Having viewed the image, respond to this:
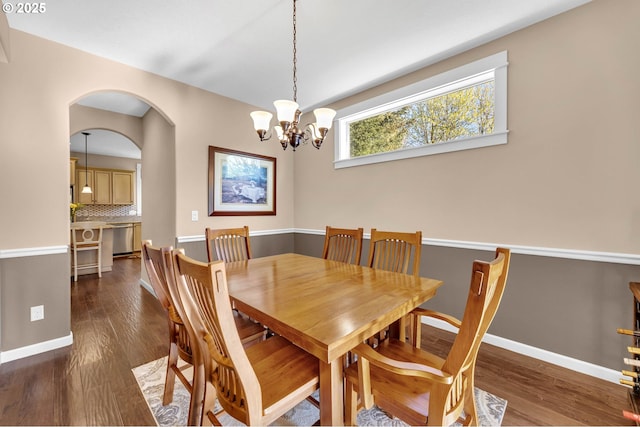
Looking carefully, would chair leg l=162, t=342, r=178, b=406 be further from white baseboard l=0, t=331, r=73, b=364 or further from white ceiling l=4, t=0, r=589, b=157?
white ceiling l=4, t=0, r=589, b=157

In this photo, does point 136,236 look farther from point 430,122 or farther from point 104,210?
point 430,122

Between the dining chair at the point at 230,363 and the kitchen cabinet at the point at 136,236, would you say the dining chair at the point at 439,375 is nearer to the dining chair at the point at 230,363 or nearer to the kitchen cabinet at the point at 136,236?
the dining chair at the point at 230,363

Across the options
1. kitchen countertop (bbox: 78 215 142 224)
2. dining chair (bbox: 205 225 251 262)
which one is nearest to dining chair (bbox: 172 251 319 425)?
dining chair (bbox: 205 225 251 262)

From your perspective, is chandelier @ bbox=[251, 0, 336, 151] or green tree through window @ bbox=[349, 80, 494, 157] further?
green tree through window @ bbox=[349, 80, 494, 157]

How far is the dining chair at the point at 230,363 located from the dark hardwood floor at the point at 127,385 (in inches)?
31.1

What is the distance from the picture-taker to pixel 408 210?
2.81 m

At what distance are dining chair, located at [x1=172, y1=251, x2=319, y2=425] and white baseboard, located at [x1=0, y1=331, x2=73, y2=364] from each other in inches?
75.8

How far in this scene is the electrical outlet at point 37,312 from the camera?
2.19m

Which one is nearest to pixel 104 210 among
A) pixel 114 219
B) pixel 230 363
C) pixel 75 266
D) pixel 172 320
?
pixel 114 219

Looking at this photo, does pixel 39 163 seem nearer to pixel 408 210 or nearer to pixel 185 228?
pixel 185 228

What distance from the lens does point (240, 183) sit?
3.49 m

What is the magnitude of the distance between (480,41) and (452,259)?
6.48 feet

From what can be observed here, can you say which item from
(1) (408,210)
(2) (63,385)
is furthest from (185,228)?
(1) (408,210)

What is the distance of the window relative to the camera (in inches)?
90.1
